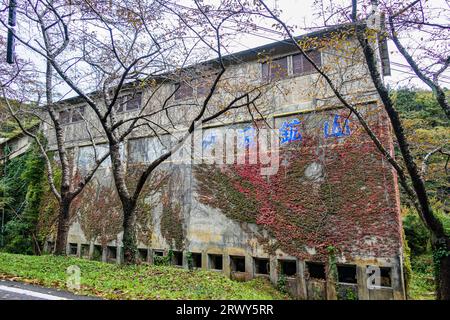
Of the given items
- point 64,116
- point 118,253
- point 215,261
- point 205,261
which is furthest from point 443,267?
point 64,116

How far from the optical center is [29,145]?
54.0ft

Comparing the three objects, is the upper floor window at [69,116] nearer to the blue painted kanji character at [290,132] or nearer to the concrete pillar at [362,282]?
the blue painted kanji character at [290,132]

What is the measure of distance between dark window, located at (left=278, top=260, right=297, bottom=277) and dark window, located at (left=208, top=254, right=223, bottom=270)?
218 cm

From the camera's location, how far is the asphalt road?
143 inches

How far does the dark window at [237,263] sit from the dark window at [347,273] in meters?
3.09

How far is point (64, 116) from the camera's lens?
15.5 metres

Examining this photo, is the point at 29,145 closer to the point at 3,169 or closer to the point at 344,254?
the point at 3,169

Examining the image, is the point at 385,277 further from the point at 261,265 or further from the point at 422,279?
the point at 422,279

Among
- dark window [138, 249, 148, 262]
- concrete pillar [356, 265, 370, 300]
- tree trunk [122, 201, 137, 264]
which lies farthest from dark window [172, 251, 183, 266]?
concrete pillar [356, 265, 370, 300]

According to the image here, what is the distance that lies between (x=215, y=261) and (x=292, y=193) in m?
3.70

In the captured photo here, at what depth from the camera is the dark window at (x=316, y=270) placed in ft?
28.3

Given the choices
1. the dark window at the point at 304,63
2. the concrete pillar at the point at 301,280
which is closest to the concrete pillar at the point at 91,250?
the concrete pillar at the point at 301,280
